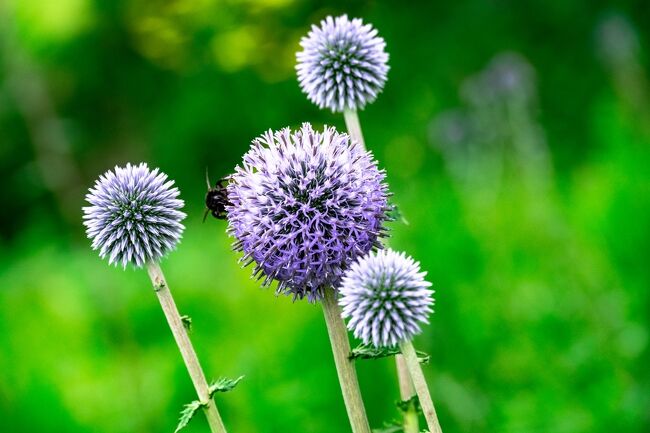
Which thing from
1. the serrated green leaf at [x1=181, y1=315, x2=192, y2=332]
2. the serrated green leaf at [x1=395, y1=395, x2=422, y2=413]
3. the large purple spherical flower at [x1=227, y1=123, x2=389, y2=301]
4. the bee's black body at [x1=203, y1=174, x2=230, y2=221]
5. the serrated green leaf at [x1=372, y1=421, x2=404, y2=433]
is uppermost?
the bee's black body at [x1=203, y1=174, x2=230, y2=221]

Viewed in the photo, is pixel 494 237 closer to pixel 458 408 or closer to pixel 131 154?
pixel 458 408

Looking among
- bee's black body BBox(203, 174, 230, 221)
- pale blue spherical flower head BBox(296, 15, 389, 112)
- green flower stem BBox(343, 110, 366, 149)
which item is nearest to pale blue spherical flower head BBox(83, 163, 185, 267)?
bee's black body BBox(203, 174, 230, 221)

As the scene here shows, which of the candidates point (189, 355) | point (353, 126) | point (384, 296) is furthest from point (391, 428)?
point (353, 126)

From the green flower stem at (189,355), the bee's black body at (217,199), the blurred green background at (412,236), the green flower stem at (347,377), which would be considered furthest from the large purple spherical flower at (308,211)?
the blurred green background at (412,236)

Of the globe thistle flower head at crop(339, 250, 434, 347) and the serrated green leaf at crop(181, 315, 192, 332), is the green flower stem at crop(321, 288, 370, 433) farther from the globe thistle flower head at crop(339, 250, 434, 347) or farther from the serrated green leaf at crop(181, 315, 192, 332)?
A: the serrated green leaf at crop(181, 315, 192, 332)

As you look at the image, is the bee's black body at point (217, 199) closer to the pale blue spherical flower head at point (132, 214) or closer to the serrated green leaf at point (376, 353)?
the pale blue spherical flower head at point (132, 214)

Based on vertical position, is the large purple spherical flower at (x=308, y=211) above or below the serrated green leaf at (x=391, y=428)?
Answer: above

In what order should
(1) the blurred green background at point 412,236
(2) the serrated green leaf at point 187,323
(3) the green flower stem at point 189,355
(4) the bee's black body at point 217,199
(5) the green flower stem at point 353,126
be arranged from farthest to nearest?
1. (1) the blurred green background at point 412,236
2. (4) the bee's black body at point 217,199
3. (5) the green flower stem at point 353,126
4. (2) the serrated green leaf at point 187,323
5. (3) the green flower stem at point 189,355
